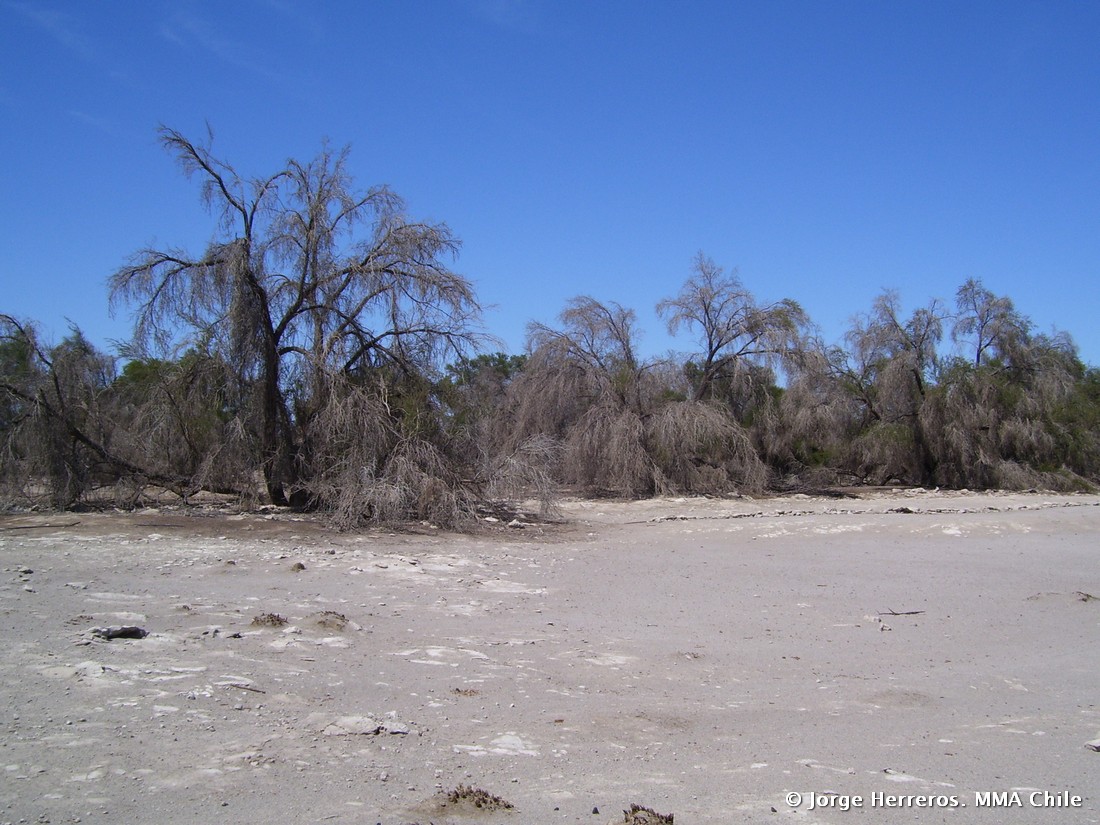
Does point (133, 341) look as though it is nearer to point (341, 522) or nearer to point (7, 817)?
point (341, 522)

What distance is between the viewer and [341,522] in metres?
15.5

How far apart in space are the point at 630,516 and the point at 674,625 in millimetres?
11100

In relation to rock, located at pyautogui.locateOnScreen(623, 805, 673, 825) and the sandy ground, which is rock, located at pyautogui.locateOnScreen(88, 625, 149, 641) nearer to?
the sandy ground

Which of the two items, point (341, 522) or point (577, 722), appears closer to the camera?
point (577, 722)

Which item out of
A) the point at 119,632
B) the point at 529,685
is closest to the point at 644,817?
the point at 529,685

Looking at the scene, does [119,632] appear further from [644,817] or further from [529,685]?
[644,817]

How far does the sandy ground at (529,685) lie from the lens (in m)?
4.71

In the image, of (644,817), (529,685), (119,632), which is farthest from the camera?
(119,632)

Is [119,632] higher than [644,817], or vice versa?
[119,632]

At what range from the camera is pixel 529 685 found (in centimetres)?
690

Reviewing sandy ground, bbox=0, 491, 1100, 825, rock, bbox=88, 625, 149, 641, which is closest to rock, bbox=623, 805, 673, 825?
sandy ground, bbox=0, 491, 1100, 825

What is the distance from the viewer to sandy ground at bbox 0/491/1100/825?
471 centimetres

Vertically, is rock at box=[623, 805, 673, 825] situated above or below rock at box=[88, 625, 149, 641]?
below

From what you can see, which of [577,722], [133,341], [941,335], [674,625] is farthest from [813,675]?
[941,335]
